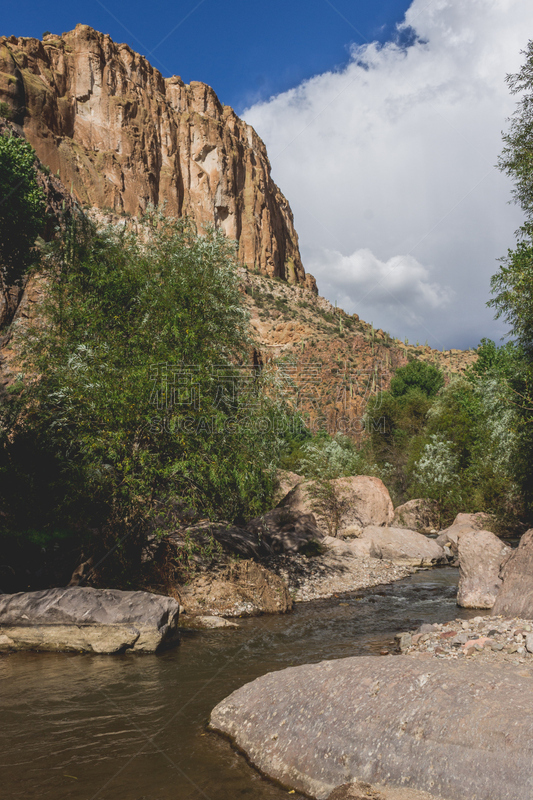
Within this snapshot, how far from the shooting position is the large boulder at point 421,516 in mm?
33656

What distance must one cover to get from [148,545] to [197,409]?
158 inches

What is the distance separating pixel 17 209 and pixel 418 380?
5067cm

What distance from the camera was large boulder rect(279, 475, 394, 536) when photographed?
2547 cm

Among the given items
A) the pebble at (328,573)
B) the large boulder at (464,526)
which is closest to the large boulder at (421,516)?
the large boulder at (464,526)

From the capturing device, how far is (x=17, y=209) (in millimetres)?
16172

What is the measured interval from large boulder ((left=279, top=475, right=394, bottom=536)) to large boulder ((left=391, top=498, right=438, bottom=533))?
26.7 feet

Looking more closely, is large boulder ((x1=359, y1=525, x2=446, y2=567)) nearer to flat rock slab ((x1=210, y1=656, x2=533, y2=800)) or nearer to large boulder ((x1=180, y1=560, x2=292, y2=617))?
large boulder ((x1=180, y1=560, x2=292, y2=617))

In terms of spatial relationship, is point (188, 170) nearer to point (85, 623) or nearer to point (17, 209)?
point (17, 209)

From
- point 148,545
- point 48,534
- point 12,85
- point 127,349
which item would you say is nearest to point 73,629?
point 148,545

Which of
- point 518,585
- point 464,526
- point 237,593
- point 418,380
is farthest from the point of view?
point 418,380

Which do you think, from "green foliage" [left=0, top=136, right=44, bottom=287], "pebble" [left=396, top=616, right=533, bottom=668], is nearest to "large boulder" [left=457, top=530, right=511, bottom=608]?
"pebble" [left=396, top=616, right=533, bottom=668]

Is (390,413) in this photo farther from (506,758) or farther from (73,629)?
(506,758)

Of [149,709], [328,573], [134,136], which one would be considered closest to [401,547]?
[328,573]

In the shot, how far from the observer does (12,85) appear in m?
73.9
